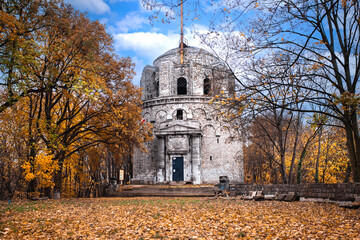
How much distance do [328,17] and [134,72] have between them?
14.1 metres

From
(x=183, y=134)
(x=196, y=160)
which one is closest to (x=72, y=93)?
(x=183, y=134)

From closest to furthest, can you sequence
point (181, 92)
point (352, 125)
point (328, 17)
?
point (352, 125)
point (328, 17)
point (181, 92)

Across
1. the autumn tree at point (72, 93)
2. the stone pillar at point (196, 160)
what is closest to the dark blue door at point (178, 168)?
the stone pillar at point (196, 160)

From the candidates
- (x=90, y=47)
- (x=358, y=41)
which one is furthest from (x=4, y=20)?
(x=358, y=41)

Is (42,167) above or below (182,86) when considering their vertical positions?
below

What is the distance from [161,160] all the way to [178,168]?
2194mm

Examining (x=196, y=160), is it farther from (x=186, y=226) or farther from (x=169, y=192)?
(x=186, y=226)

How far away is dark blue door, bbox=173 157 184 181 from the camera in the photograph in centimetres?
3353

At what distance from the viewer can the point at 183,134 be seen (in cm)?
3369

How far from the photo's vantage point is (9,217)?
32.7 feet

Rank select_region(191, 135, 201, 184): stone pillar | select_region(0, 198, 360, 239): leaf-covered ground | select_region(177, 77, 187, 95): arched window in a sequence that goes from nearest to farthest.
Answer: select_region(0, 198, 360, 239): leaf-covered ground → select_region(191, 135, 201, 184): stone pillar → select_region(177, 77, 187, 95): arched window

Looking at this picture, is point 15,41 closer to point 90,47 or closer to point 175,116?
point 90,47

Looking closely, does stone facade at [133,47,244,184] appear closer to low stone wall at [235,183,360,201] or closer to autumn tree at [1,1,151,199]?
autumn tree at [1,1,151,199]

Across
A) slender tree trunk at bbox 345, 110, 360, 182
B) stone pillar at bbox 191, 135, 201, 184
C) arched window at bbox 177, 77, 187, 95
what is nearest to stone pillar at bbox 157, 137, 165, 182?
stone pillar at bbox 191, 135, 201, 184
